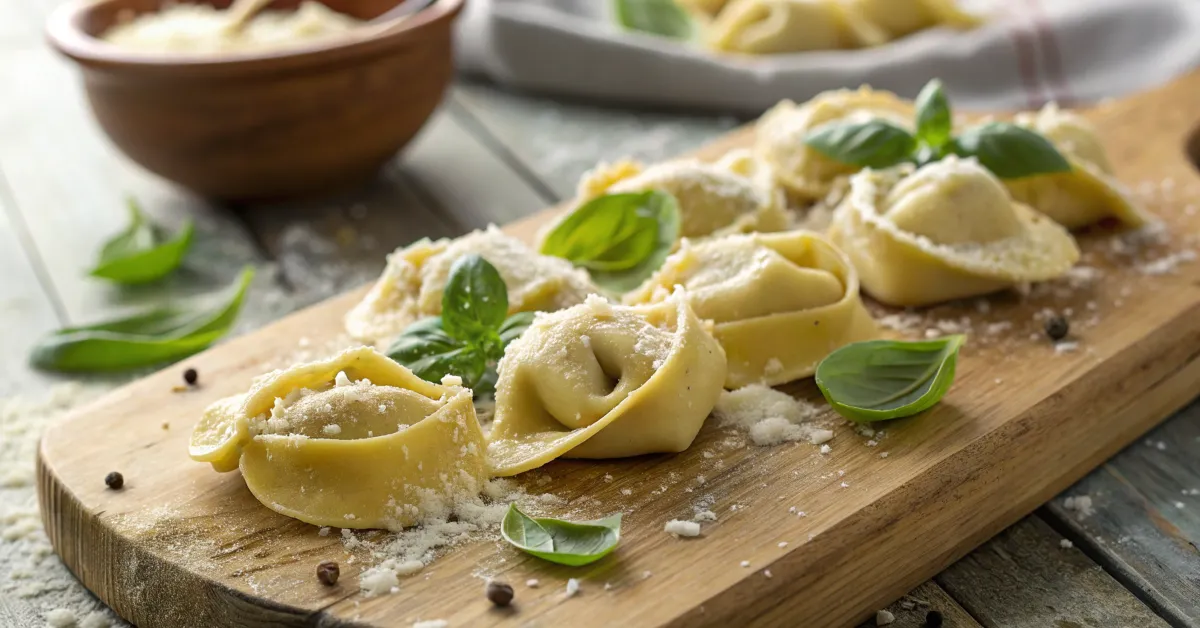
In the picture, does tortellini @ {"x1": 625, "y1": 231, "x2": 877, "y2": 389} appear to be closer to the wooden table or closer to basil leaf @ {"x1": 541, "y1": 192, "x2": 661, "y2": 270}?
basil leaf @ {"x1": 541, "y1": 192, "x2": 661, "y2": 270}

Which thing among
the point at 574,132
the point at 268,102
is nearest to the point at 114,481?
the point at 268,102

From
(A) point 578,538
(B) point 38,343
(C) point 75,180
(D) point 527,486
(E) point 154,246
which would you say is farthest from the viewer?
(C) point 75,180

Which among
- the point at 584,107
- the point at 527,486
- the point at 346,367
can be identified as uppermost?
the point at 346,367

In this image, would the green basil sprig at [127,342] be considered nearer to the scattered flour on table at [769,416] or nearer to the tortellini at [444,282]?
the tortellini at [444,282]

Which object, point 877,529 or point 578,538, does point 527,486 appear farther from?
point 877,529

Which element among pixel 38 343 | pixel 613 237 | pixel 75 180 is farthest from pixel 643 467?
pixel 75 180

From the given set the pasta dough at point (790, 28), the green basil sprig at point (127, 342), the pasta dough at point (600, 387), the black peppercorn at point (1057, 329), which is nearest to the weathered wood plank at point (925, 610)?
the pasta dough at point (600, 387)
